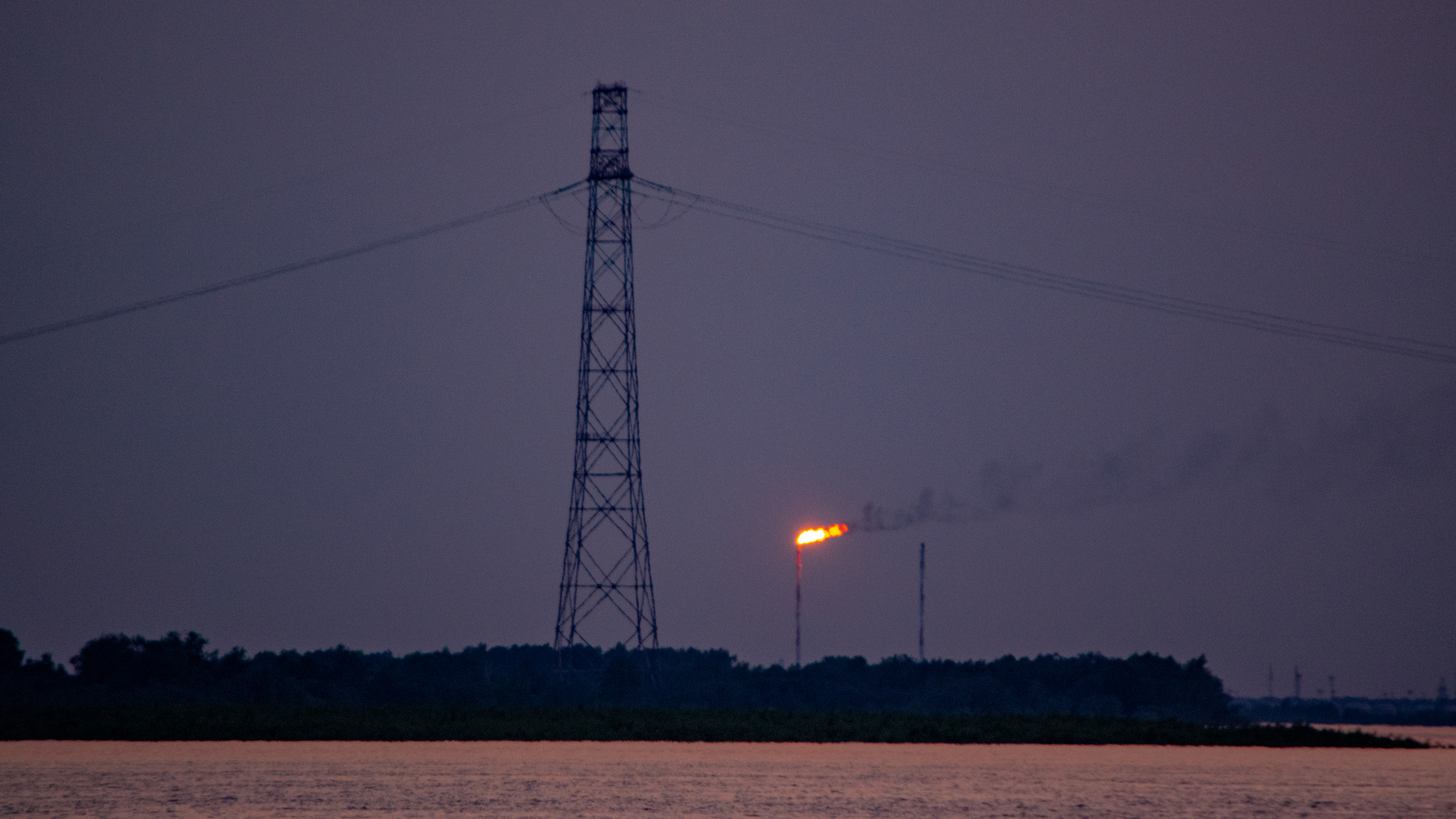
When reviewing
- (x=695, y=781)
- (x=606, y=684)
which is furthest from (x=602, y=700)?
(x=695, y=781)

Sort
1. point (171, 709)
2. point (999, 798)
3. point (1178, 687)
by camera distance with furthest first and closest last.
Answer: point (1178, 687), point (171, 709), point (999, 798)

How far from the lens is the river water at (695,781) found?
38.1 metres

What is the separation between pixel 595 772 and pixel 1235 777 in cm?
2275

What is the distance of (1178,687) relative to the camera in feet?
386

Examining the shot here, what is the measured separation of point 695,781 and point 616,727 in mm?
18356

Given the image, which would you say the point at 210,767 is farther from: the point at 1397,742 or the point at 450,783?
the point at 1397,742

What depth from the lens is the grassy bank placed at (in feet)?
201

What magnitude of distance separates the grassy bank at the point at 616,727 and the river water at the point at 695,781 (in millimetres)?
1298

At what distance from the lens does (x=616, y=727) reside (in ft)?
207

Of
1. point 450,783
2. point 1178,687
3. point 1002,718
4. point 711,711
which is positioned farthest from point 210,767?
point 1178,687

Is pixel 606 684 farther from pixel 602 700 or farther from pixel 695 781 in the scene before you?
pixel 695 781

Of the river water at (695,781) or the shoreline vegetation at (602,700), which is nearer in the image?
the river water at (695,781)

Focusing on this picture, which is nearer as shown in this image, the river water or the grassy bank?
the river water

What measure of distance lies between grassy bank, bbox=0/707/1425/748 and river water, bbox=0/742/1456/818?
51.1 inches
